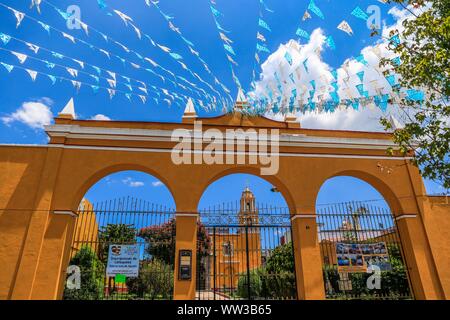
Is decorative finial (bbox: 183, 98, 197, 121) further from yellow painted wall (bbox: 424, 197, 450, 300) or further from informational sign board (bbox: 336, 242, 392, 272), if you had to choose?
yellow painted wall (bbox: 424, 197, 450, 300)

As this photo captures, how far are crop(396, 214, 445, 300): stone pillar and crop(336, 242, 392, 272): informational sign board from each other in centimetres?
68

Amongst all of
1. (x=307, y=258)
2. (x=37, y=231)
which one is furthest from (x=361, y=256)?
(x=37, y=231)

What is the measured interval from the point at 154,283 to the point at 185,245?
6.18 feet

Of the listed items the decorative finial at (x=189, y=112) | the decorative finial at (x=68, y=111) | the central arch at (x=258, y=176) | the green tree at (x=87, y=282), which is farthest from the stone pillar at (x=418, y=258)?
the decorative finial at (x=68, y=111)

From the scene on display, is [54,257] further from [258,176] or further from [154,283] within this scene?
[258,176]

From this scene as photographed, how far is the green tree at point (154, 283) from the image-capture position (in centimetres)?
917

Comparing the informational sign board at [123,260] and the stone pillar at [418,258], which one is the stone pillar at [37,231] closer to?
the informational sign board at [123,260]

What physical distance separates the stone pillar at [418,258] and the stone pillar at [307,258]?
289 centimetres

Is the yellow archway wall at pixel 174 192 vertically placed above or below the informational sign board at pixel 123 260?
above

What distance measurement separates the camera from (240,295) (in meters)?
12.6

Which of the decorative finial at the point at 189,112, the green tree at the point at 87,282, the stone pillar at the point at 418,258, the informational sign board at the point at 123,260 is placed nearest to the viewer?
the informational sign board at the point at 123,260
